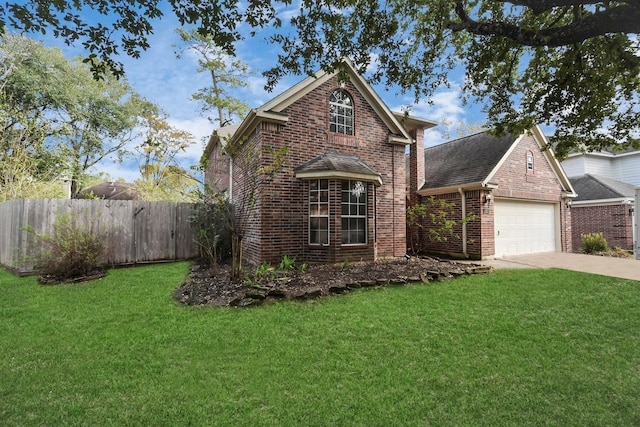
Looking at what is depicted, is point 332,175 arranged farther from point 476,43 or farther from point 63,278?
point 63,278

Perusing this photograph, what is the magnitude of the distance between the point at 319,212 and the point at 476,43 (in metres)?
5.59

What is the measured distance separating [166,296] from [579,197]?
69.7 ft

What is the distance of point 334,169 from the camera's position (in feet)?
29.1

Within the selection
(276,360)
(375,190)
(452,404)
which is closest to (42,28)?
(276,360)

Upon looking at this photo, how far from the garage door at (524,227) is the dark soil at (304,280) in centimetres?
427

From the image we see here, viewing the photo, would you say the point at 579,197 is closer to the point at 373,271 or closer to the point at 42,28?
the point at 373,271

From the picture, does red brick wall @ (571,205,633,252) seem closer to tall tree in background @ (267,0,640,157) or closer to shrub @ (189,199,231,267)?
tall tree in background @ (267,0,640,157)

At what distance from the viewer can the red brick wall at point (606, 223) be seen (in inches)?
606

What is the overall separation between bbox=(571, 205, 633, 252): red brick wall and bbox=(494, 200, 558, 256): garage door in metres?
4.16

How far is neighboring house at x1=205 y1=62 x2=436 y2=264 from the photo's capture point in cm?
900

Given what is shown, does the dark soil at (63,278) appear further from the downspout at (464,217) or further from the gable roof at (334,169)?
the downspout at (464,217)

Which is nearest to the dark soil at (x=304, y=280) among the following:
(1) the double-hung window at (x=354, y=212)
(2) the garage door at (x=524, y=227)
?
(1) the double-hung window at (x=354, y=212)

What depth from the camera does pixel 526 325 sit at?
4.94m

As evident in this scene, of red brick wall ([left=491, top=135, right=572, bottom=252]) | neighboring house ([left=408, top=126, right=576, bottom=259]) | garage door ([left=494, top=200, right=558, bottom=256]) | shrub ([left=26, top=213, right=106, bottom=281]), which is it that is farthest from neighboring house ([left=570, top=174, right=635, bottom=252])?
shrub ([left=26, top=213, right=106, bottom=281])
